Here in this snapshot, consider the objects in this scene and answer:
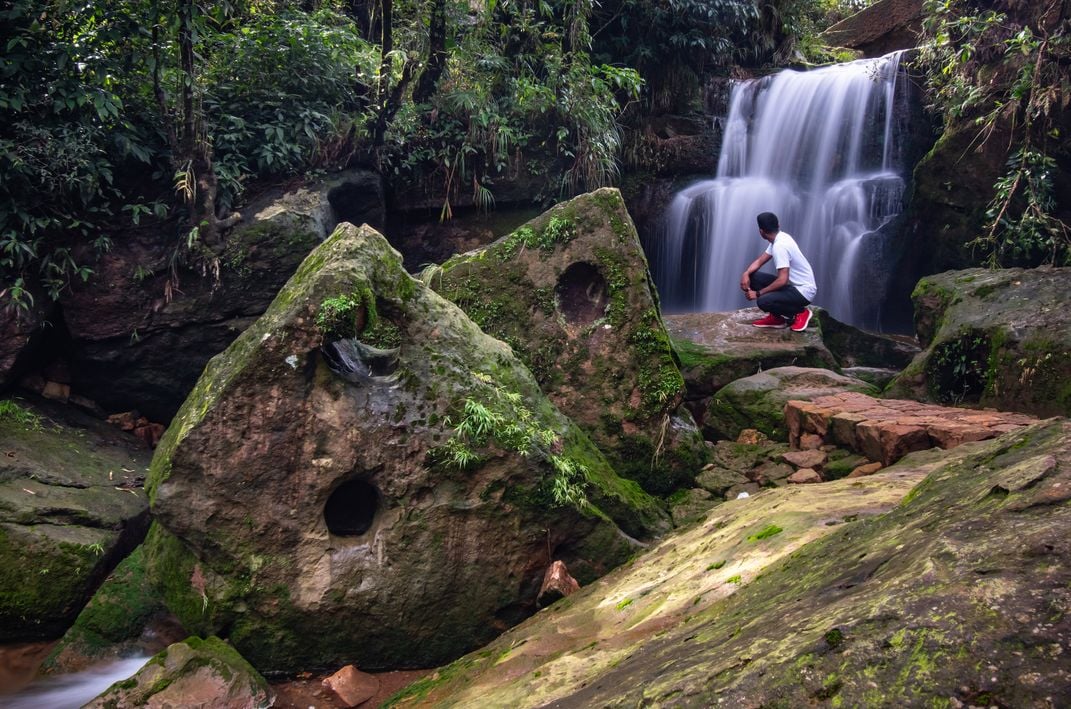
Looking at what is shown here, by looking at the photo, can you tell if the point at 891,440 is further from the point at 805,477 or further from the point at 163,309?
the point at 163,309

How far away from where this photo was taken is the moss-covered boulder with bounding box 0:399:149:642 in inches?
204

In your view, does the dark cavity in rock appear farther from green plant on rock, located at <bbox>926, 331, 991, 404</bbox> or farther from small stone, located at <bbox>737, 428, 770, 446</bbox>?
green plant on rock, located at <bbox>926, 331, 991, 404</bbox>

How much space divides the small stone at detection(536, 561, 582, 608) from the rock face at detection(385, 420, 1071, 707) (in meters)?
0.92

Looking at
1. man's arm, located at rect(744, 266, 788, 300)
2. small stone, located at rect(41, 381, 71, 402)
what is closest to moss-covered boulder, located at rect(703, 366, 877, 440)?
man's arm, located at rect(744, 266, 788, 300)

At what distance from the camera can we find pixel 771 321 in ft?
27.9

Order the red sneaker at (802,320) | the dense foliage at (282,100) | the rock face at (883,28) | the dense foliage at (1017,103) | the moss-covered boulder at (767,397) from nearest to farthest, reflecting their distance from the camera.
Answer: the moss-covered boulder at (767,397) → the dense foliage at (282,100) → the dense foliage at (1017,103) → the red sneaker at (802,320) → the rock face at (883,28)

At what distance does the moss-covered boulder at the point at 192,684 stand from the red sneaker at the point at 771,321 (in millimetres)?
6189

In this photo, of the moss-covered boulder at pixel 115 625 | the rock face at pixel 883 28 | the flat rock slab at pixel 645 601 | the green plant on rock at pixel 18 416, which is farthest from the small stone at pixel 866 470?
the rock face at pixel 883 28

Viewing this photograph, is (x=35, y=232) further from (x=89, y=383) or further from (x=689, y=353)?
(x=689, y=353)

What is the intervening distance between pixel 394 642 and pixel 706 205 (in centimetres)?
866

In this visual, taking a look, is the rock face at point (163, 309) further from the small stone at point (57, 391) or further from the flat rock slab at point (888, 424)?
the flat rock slab at point (888, 424)

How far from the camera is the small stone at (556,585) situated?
4.22 m

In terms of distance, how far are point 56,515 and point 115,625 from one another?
1.18m

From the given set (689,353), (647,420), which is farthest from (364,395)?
(689,353)
